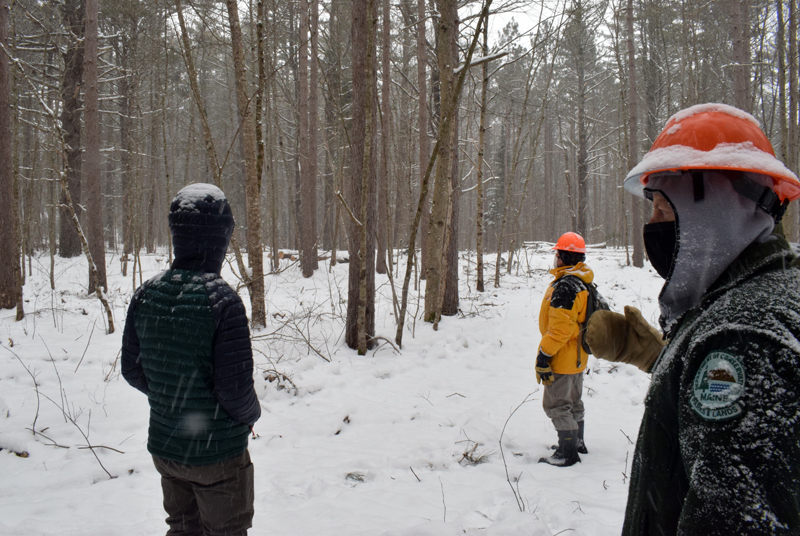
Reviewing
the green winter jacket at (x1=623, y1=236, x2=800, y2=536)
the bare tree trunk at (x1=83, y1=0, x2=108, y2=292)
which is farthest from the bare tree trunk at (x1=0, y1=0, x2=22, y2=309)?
the green winter jacket at (x1=623, y1=236, x2=800, y2=536)

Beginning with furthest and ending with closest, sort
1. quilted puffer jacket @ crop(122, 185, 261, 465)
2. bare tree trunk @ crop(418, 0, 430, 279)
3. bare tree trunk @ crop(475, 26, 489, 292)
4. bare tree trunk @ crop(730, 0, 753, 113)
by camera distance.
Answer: bare tree trunk @ crop(418, 0, 430, 279) → bare tree trunk @ crop(730, 0, 753, 113) → bare tree trunk @ crop(475, 26, 489, 292) → quilted puffer jacket @ crop(122, 185, 261, 465)

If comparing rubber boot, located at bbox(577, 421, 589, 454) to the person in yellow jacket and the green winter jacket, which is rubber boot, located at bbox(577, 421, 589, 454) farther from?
the green winter jacket

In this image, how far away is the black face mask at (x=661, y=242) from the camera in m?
1.19

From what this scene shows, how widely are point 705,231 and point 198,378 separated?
1.99 m

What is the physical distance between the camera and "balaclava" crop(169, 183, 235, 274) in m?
1.98

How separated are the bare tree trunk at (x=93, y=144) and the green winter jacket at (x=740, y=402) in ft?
36.3

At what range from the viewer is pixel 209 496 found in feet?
6.28

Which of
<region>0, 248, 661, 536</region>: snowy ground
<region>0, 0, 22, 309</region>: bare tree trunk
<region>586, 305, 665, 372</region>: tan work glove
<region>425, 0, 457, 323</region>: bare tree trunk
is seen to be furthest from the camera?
<region>0, 0, 22, 309</region>: bare tree trunk

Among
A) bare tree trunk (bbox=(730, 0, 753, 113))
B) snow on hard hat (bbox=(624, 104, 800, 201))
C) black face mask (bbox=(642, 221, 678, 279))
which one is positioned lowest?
black face mask (bbox=(642, 221, 678, 279))

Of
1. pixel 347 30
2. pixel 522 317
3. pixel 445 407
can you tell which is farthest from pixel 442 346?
pixel 347 30

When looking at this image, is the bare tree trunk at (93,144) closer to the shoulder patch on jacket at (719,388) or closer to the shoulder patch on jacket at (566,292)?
the shoulder patch on jacket at (566,292)

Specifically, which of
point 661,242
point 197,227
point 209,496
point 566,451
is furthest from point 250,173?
point 661,242

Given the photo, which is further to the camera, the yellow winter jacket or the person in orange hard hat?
the yellow winter jacket

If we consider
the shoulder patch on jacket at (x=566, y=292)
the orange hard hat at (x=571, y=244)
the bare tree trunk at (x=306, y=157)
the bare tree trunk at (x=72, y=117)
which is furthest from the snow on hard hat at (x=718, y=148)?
the bare tree trunk at (x=72, y=117)
